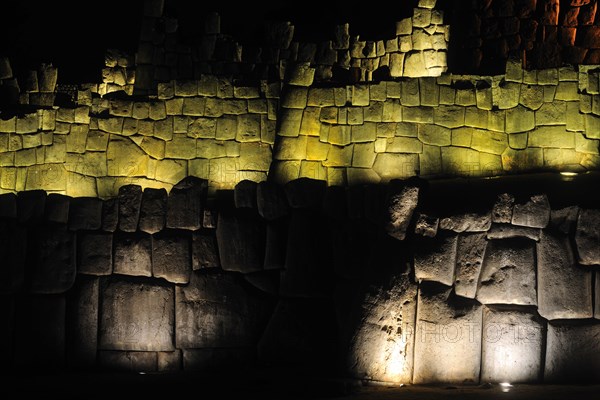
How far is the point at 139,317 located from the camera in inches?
372

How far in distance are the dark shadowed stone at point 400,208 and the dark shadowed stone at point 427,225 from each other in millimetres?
132

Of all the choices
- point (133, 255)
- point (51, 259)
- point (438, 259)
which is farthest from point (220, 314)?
point (438, 259)

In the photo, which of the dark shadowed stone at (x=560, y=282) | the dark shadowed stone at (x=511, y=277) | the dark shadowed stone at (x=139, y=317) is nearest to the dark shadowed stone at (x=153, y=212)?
the dark shadowed stone at (x=139, y=317)

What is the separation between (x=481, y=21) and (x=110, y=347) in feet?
37.3

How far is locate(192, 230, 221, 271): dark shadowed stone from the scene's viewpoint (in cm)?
943

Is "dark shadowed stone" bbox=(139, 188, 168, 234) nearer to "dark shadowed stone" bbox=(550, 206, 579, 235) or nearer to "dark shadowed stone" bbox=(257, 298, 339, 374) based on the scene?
"dark shadowed stone" bbox=(257, 298, 339, 374)

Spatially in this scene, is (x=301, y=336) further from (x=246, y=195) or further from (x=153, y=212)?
(x=153, y=212)

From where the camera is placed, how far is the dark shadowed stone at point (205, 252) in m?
9.43

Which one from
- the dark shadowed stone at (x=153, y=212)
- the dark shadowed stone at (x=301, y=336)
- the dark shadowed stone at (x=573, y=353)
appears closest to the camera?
the dark shadowed stone at (x=573, y=353)

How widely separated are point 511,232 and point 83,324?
472 cm

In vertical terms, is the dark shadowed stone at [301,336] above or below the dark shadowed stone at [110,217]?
below

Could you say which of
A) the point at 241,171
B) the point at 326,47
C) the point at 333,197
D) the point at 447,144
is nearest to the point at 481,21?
the point at 326,47

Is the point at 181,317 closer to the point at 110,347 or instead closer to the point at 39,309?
the point at 110,347

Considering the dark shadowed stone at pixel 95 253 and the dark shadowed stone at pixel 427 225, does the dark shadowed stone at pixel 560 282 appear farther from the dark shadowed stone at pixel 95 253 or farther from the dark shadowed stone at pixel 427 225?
the dark shadowed stone at pixel 95 253
